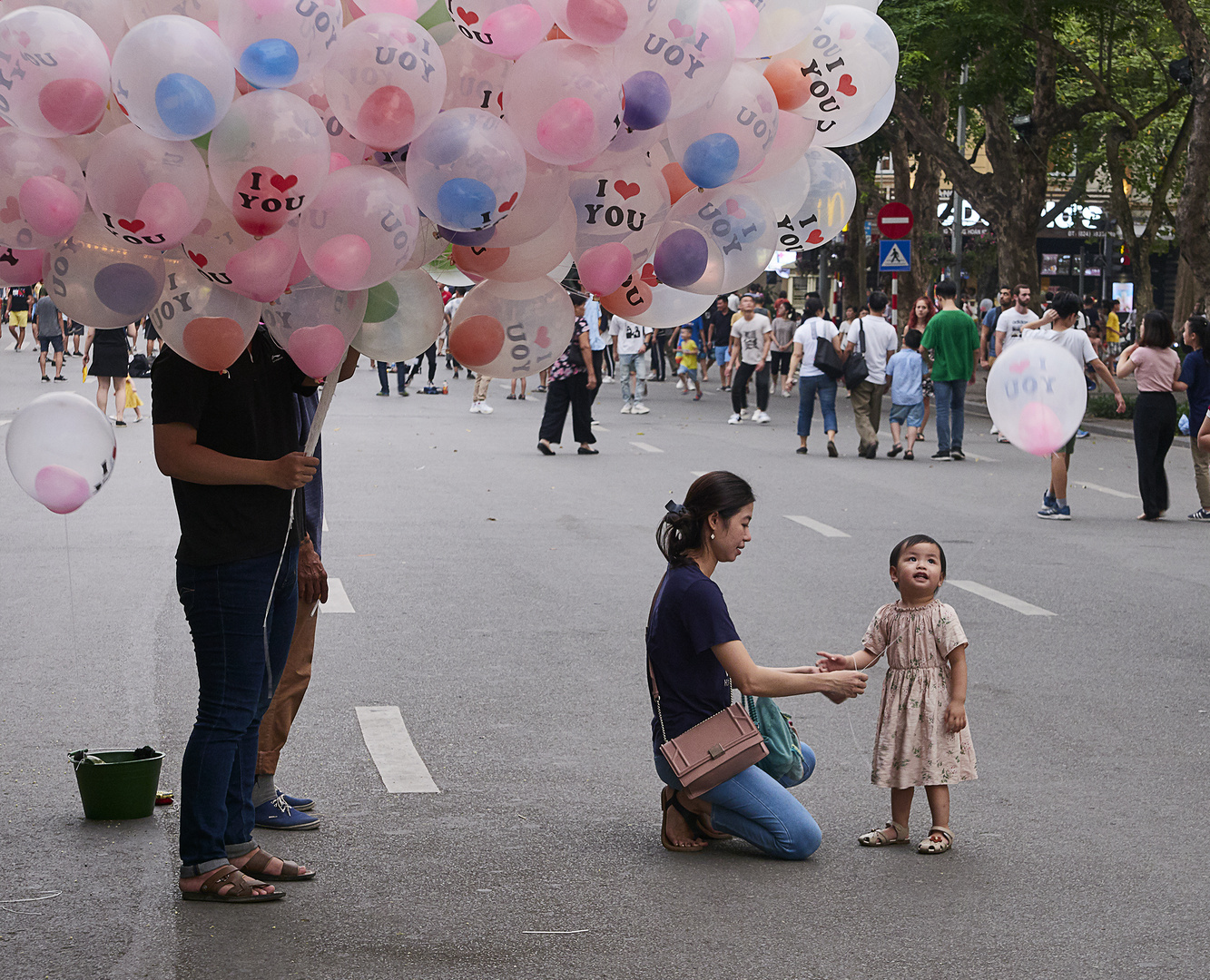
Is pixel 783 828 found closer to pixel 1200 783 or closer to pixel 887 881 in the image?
pixel 887 881

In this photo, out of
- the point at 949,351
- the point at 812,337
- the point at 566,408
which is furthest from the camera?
the point at 812,337

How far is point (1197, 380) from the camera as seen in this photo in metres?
13.4

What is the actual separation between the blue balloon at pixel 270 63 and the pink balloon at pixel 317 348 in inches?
27.0

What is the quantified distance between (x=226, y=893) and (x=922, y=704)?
2.18 meters

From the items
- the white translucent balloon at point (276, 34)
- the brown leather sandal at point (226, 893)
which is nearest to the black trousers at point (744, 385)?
the brown leather sandal at point (226, 893)

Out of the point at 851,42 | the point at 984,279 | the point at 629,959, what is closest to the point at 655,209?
the point at 851,42

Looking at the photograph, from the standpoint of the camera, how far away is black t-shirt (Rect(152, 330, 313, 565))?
14.0ft

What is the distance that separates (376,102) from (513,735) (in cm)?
325

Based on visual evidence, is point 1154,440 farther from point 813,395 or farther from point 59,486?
point 59,486

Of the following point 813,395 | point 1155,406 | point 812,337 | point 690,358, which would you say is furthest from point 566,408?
point 690,358

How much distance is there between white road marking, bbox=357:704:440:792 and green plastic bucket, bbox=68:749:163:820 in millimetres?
830

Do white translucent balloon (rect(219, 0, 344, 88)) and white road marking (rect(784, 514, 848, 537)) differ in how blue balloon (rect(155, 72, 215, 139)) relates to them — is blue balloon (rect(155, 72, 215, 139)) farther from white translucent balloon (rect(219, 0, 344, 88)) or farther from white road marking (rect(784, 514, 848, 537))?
white road marking (rect(784, 514, 848, 537))

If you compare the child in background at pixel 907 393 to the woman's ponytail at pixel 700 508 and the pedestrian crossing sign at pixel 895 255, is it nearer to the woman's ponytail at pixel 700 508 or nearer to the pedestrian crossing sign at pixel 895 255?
the pedestrian crossing sign at pixel 895 255

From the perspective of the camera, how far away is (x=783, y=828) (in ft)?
16.1
